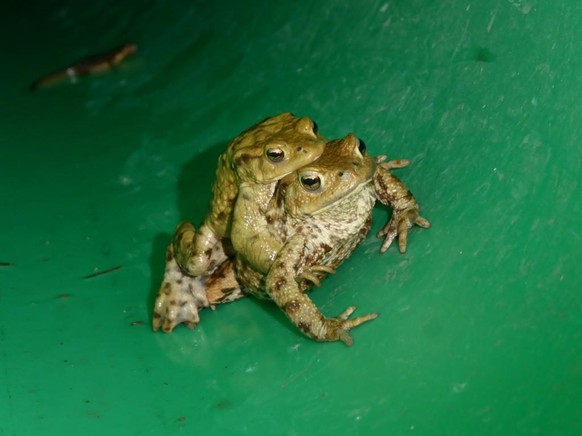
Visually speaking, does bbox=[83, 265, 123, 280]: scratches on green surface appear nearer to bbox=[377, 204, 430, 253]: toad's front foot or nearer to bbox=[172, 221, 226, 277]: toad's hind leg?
bbox=[172, 221, 226, 277]: toad's hind leg

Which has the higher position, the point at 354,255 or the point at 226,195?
the point at 226,195

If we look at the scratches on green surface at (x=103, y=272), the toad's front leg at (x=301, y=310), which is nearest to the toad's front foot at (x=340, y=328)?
the toad's front leg at (x=301, y=310)

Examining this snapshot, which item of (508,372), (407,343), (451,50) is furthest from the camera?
(451,50)

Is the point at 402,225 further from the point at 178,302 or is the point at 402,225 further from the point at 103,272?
the point at 103,272

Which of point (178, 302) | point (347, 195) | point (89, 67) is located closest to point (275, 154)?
point (347, 195)

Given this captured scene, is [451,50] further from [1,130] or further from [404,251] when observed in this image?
[1,130]

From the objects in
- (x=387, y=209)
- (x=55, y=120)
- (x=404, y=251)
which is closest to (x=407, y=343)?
(x=404, y=251)
